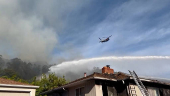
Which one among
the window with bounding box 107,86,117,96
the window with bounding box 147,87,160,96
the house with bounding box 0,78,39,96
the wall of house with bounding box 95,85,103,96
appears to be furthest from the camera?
the window with bounding box 147,87,160,96

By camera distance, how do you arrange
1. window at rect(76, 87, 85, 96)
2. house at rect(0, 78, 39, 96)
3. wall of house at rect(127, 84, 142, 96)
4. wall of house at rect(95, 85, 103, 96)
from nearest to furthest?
house at rect(0, 78, 39, 96), wall of house at rect(95, 85, 103, 96), wall of house at rect(127, 84, 142, 96), window at rect(76, 87, 85, 96)

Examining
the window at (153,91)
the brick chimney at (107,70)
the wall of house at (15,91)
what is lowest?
the window at (153,91)

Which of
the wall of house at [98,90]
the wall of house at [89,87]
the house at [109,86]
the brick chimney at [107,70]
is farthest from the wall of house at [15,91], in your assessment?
the brick chimney at [107,70]

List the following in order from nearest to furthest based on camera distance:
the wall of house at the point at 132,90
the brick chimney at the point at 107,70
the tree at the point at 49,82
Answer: the wall of house at the point at 132,90 < the brick chimney at the point at 107,70 < the tree at the point at 49,82

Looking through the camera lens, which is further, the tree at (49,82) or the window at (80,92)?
the tree at (49,82)

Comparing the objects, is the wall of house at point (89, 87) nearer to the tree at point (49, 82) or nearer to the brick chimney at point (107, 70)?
the brick chimney at point (107, 70)

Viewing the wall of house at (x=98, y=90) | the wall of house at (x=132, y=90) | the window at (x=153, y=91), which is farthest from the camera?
the window at (x=153, y=91)

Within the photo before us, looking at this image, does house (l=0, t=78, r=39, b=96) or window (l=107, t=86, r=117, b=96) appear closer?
house (l=0, t=78, r=39, b=96)

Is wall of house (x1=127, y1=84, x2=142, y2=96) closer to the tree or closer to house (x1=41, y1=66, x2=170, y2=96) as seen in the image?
house (x1=41, y1=66, x2=170, y2=96)

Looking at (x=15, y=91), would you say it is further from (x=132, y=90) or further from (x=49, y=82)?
(x=49, y=82)

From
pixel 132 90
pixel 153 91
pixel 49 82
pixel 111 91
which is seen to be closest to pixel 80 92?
pixel 111 91

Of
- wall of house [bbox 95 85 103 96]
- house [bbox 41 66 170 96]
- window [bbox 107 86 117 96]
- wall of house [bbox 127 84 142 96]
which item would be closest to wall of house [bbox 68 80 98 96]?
house [bbox 41 66 170 96]

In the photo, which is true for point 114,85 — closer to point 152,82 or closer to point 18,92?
point 152,82

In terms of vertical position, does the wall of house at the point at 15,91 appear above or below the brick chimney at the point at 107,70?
below
